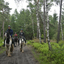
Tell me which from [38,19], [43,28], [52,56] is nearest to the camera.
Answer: [52,56]

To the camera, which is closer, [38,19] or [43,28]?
[38,19]

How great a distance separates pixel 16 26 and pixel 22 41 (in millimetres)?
33913

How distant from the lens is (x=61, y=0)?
17109 mm

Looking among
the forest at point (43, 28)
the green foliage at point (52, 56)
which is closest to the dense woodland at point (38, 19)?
the forest at point (43, 28)

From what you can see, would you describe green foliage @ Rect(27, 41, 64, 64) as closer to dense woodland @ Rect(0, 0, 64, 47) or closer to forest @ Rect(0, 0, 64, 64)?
forest @ Rect(0, 0, 64, 64)

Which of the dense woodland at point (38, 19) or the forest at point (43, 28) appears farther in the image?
the dense woodland at point (38, 19)

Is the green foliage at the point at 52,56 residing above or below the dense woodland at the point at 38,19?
below

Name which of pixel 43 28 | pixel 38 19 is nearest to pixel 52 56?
pixel 38 19

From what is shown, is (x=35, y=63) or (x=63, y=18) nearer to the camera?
(x=35, y=63)

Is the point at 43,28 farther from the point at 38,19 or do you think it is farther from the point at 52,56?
the point at 52,56

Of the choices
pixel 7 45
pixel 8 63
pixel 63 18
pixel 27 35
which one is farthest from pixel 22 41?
pixel 27 35

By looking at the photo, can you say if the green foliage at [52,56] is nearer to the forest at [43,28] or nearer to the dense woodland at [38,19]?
the forest at [43,28]

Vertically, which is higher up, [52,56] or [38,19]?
[38,19]

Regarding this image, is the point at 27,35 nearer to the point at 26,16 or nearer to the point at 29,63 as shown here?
the point at 26,16
